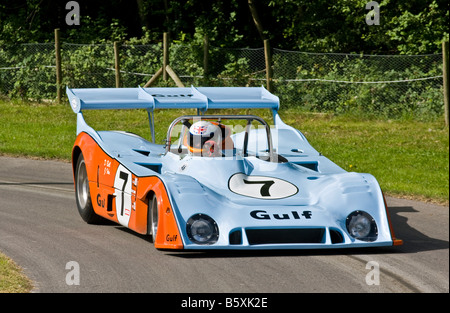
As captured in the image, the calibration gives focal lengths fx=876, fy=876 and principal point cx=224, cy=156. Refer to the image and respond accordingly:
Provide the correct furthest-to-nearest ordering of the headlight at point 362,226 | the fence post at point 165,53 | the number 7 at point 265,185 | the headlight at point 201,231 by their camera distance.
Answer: the fence post at point 165,53, the number 7 at point 265,185, the headlight at point 362,226, the headlight at point 201,231

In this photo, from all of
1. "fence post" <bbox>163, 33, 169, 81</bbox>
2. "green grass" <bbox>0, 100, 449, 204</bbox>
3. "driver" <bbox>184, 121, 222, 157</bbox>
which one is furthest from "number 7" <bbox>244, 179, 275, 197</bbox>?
"fence post" <bbox>163, 33, 169, 81</bbox>

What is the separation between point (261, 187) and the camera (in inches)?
340

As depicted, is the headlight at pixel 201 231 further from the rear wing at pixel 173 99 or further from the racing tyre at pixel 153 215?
the rear wing at pixel 173 99

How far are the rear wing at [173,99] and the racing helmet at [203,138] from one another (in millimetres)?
916

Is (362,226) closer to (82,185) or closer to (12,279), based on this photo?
(12,279)

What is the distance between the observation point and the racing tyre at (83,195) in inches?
398

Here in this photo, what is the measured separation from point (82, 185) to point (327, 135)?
25.3ft

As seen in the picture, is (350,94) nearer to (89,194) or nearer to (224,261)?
(89,194)

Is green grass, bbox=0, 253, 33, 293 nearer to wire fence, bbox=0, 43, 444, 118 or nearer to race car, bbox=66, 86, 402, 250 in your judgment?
race car, bbox=66, 86, 402, 250

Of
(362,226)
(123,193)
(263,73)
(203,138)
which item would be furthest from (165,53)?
(362,226)

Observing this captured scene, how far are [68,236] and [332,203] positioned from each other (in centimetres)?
293

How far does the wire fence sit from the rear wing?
6.41 meters

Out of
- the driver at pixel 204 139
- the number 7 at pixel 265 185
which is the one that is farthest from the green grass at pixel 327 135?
the driver at pixel 204 139

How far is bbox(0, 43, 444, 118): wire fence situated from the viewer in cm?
1798
